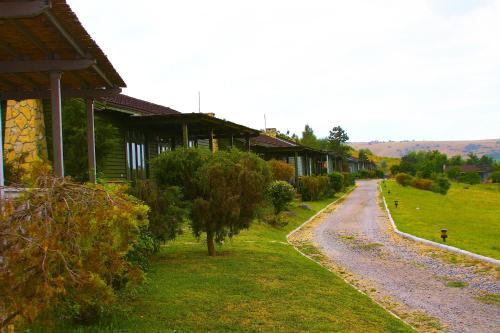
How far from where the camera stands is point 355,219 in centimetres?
2322

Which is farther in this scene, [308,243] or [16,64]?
[308,243]

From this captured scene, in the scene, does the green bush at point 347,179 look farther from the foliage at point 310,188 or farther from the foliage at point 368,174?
the foliage at point 368,174

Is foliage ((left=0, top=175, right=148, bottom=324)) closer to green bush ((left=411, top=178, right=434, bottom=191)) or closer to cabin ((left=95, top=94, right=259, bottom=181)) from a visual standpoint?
cabin ((left=95, top=94, right=259, bottom=181))

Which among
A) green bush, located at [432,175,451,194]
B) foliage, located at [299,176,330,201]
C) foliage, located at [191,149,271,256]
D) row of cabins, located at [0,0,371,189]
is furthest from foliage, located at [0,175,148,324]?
green bush, located at [432,175,451,194]

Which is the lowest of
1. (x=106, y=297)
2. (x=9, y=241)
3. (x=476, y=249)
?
(x=476, y=249)

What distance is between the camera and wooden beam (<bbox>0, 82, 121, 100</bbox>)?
9352mm

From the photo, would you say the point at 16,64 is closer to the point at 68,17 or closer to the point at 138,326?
the point at 68,17

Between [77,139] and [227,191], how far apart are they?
6220mm

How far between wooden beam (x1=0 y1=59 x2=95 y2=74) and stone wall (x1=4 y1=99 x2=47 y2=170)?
27.8 ft

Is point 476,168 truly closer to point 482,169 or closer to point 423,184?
point 482,169

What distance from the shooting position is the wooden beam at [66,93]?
9352 millimetres

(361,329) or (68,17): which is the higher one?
(68,17)

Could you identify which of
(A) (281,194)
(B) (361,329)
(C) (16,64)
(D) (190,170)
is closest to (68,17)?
(C) (16,64)

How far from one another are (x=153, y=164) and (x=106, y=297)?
7.28 meters
